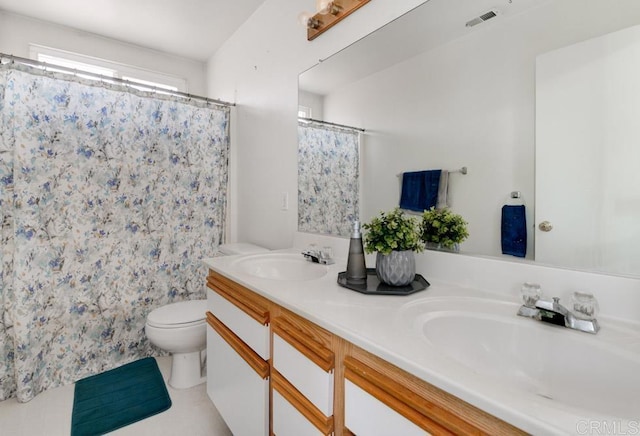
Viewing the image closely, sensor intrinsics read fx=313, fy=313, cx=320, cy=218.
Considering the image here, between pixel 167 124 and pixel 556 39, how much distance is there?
2.20m

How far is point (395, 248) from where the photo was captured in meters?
1.02

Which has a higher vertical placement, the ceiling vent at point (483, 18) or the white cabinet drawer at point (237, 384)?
the ceiling vent at point (483, 18)

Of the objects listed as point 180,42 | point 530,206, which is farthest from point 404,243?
point 180,42

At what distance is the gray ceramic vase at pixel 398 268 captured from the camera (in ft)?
3.30

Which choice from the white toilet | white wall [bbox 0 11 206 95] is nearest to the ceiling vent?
the white toilet

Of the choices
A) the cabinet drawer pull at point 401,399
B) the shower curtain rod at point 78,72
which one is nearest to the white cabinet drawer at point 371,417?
the cabinet drawer pull at point 401,399

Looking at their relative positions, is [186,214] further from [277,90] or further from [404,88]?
[404,88]

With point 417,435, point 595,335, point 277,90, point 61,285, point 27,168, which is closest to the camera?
point 417,435

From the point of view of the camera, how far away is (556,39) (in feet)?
2.87

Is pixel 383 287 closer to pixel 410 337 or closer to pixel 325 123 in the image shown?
pixel 410 337

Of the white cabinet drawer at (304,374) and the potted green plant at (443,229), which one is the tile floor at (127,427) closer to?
the white cabinet drawer at (304,374)

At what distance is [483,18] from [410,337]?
3.36 feet

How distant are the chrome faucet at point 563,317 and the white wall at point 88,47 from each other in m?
3.29

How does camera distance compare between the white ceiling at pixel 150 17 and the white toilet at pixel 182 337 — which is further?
the white ceiling at pixel 150 17
